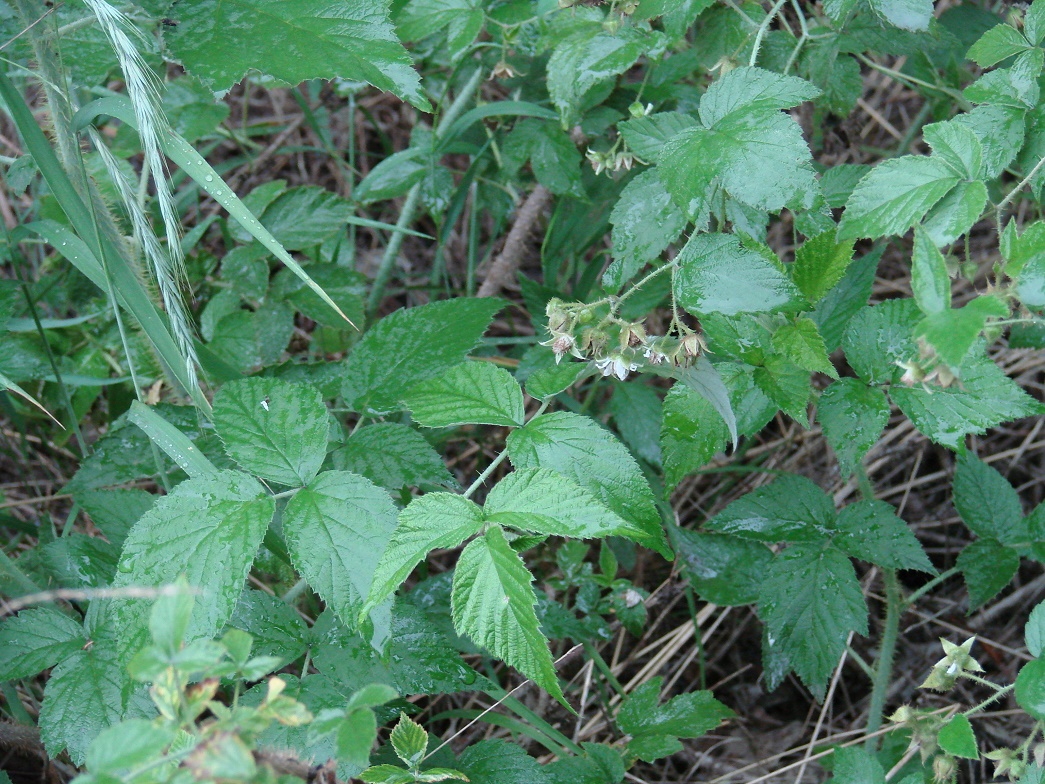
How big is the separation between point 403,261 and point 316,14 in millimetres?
1536

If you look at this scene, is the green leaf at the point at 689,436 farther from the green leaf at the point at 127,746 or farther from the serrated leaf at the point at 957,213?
the green leaf at the point at 127,746

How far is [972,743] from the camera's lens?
1.14 meters

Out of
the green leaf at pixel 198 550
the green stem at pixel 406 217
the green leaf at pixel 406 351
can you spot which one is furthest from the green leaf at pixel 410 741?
the green stem at pixel 406 217

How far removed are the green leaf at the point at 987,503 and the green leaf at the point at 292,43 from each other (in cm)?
129

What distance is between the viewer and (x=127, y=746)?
73cm

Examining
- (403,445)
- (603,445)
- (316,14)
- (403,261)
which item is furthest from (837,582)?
(403,261)

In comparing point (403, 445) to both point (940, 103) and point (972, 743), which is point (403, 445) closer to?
point (972, 743)

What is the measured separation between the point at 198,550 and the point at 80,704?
39 cm

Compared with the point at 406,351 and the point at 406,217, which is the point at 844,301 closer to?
the point at 406,351

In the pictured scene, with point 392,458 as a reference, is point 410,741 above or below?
below

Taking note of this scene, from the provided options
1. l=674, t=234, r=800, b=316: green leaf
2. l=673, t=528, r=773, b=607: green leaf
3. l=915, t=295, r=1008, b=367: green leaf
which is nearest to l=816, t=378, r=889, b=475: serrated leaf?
l=674, t=234, r=800, b=316: green leaf

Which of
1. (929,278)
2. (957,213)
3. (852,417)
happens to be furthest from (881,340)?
(929,278)

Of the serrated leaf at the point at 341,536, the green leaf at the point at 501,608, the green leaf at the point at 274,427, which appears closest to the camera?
the green leaf at the point at 501,608

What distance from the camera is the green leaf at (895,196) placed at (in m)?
1.20
